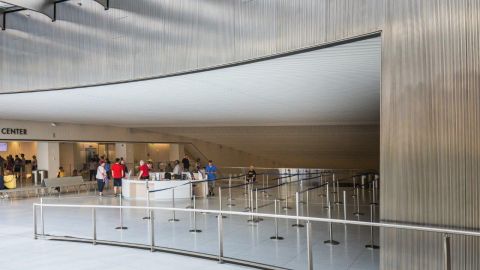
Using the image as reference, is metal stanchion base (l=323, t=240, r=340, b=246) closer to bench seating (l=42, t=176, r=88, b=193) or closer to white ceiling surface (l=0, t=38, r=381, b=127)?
white ceiling surface (l=0, t=38, r=381, b=127)

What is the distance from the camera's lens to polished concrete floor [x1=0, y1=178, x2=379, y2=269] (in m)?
6.82

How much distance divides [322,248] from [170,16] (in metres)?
5.89

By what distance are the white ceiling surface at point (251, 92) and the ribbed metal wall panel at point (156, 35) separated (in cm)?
46

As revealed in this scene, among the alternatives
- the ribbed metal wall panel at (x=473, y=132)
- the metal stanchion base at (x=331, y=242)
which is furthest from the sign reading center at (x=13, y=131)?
the ribbed metal wall panel at (x=473, y=132)

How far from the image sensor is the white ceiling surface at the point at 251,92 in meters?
7.64

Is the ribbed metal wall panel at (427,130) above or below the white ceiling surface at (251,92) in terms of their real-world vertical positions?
below

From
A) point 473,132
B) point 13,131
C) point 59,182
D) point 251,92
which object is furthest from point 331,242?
point 13,131

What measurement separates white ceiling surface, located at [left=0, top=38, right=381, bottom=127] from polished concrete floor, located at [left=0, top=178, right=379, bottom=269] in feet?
11.7

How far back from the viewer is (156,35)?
9.05 m

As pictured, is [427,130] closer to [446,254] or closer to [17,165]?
[446,254]

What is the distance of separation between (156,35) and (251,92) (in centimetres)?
364

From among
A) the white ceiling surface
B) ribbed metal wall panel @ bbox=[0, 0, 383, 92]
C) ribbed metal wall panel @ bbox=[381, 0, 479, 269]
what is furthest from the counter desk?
ribbed metal wall panel @ bbox=[381, 0, 479, 269]

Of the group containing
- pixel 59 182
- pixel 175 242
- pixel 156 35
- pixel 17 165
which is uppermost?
pixel 156 35

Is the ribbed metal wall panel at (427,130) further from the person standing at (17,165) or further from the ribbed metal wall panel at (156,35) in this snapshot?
the person standing at (17,165)
